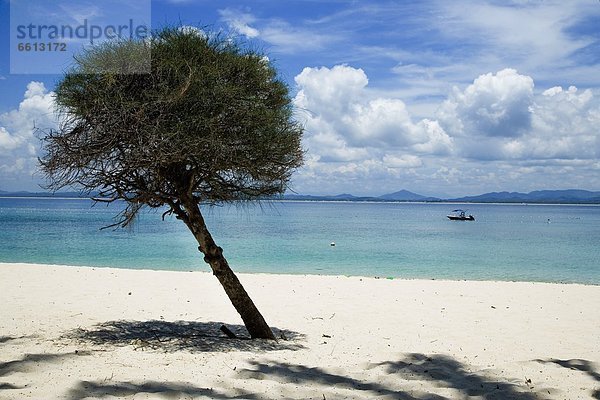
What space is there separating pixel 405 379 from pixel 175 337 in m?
4.20

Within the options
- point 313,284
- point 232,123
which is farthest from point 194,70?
point 313,284

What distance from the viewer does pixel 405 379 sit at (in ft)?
20.9

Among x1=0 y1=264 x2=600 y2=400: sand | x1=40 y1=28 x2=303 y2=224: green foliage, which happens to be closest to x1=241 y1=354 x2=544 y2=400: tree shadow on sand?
x1=0 y1=264 x2=600 y2=400: sand

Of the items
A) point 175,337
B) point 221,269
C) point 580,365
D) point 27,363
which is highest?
point 221,269

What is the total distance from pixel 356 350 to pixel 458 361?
1.69 m

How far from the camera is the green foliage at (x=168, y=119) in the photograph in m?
7.39

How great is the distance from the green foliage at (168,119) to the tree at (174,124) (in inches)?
0.6

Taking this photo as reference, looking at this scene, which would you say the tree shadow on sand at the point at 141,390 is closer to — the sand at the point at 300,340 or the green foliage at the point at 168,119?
the sand at the point at 300,340

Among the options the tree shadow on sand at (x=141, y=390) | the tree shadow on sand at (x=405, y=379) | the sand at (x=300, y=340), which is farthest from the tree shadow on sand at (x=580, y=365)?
the tree shadow on sand at (x=141, y=390)

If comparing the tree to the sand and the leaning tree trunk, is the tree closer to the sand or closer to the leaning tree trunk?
the leaning tree trunk

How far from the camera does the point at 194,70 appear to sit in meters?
7.61

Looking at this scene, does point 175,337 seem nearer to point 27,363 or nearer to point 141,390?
point 27,363

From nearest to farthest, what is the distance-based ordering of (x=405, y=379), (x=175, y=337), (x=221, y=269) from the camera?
(x=405, y=379), (x=221, y=269), (x=175, y=337)

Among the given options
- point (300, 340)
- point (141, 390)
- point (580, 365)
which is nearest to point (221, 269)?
point (300, 340)
